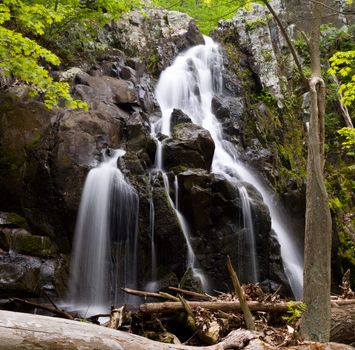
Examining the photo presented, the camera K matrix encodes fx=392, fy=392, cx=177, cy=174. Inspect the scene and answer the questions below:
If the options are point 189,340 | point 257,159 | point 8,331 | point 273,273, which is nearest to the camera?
point 8,331

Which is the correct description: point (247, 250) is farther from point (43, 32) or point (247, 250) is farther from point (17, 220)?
point (43, 32)

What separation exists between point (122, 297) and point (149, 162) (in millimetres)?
3523

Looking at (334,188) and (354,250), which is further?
(334,188)

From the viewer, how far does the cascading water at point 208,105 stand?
36.8 feet

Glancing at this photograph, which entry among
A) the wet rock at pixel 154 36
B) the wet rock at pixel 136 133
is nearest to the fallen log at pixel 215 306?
the wet rock at pixel 136 133

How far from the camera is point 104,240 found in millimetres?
8656

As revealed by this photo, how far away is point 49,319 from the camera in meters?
2.62

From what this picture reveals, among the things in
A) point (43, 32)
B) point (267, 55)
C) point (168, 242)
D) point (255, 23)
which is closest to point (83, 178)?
point (168, 242)

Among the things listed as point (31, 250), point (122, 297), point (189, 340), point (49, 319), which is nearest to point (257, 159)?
point (122, 297)

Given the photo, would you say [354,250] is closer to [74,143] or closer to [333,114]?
[333,114]

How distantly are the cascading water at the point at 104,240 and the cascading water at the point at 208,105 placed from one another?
3086mm

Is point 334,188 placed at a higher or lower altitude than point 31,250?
higher

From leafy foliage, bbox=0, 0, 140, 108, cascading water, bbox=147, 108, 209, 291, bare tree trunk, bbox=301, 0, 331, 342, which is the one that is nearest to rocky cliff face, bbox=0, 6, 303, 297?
cascading water, bbox=147, 108, 209, 291

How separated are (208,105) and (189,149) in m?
4.82
